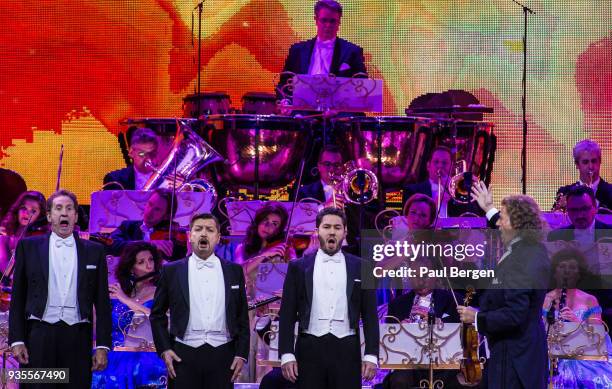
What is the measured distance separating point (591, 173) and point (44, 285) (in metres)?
3.92

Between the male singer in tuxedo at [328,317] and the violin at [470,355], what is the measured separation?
412 millimetres

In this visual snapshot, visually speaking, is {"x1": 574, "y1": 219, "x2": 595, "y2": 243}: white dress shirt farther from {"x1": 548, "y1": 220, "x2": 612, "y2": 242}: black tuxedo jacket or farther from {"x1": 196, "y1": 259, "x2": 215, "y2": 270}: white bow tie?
{"x1": 196, "y1": 259, "x2": 215, "y2": 270}: white bow tie

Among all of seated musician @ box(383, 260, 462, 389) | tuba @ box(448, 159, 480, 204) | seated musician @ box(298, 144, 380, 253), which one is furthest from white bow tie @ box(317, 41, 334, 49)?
seated musician @ box(383, 260, 462, 389)

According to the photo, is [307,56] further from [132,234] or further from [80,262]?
[80,262]

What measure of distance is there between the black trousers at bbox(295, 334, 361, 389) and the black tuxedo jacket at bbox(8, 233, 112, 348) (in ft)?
3.08

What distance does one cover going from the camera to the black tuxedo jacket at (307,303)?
5.61 meters

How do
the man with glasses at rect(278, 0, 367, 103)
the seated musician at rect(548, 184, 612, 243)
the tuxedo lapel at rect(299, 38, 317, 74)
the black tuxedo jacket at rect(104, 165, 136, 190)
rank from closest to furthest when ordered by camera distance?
the seated musician at rect(548, 184, 612, 243)
the black tuxedo jacket at rect(104, 165, 136, 190)
the man with glasses at rect(278, 0, 367, 103)
the tuxedo lapel at rect(299, 38, 317, 74)

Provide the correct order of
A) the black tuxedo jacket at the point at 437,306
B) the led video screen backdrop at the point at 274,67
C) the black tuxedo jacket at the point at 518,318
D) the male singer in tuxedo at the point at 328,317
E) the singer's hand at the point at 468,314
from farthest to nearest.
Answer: the led video screen backdrop at the point at 274,67
the black tuxedo jacket at the point at 437,306
the male singer in tuxedo at the point at 328,317
the singer's hand at the point at 468,314
the black tuxedo jacket at the point at 518,318

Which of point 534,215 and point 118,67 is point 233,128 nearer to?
point 118,67

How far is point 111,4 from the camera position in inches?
394

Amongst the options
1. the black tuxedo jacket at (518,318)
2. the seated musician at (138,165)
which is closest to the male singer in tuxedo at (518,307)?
the black tuxedo jacket at (518,318)

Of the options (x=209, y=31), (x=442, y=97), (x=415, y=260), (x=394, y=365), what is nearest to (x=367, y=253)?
(x=415, y=260)

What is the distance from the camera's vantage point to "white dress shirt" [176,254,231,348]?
555 cm

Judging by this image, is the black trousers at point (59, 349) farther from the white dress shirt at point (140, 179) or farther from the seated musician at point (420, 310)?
the white dress shirt at point (140, 179)
